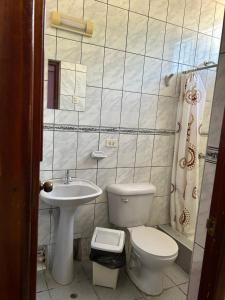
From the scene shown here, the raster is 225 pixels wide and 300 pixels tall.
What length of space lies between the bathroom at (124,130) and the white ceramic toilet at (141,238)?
0.03 feet

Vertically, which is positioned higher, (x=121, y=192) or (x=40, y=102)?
(x=40, y=102)

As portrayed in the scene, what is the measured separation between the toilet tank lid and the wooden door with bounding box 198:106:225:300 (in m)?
1.21

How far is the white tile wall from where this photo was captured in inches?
75.7

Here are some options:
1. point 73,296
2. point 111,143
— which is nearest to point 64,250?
point 73,296

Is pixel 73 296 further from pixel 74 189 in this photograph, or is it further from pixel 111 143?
pixel 111 143

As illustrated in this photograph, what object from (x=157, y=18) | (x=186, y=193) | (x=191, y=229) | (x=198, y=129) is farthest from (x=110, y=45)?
(x=191, y=229)

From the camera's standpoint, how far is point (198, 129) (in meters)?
2.33

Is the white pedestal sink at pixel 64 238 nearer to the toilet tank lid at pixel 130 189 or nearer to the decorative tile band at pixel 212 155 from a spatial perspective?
the toilet tank lid at pixel 130 189

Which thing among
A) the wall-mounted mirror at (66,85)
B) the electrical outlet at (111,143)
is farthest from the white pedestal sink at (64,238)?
the wall-mounted mirror at (66,85)

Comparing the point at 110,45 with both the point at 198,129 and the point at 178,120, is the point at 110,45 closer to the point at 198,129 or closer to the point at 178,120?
the point at 178,120

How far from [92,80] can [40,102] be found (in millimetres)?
1579

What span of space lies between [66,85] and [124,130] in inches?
26.1

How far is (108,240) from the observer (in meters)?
1.89

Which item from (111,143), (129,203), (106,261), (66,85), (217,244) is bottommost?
(106,261)
